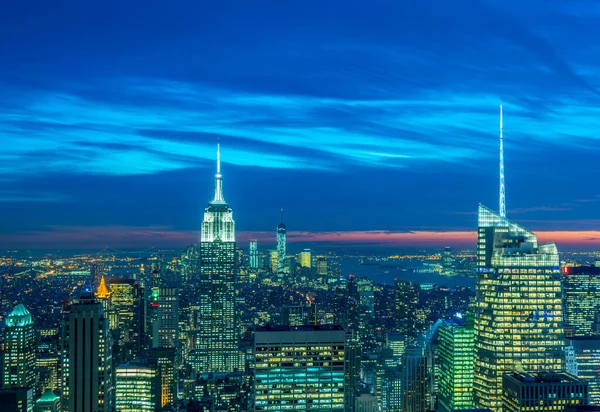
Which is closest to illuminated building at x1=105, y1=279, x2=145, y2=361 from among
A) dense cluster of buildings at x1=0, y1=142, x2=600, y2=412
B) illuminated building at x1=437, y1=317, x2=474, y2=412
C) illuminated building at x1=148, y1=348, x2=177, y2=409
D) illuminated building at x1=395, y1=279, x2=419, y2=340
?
dense cluster of buildings at x1=0, y1=142, x2=600, y2=412

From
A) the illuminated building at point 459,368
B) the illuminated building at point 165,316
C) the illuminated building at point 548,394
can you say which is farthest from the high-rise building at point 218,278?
the illuminated building at point 548,394

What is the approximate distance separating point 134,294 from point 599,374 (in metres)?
41.3

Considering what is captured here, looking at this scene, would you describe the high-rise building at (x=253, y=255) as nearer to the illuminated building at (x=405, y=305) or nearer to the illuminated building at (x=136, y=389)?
the illuminated building at (x=405, y=305)

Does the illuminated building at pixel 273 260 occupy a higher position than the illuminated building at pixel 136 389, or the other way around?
the illuminated building at pixel 273 260

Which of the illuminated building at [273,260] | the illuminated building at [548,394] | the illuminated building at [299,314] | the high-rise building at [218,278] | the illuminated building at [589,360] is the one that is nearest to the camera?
the illuminated building at [548,394]

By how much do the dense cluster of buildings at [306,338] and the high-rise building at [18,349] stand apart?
103mm

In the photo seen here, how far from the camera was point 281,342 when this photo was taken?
1422 inches

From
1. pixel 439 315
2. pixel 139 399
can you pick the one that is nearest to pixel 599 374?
pixel 439 315

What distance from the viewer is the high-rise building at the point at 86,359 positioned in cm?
3512

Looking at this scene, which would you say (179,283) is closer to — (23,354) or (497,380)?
(23,354)

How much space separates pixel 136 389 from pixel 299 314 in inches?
1037

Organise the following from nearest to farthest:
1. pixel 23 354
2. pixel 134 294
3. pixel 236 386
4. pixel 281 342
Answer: pixel 281 342 < pixel 23 354 < pixel 236 386 < pixel 134 294

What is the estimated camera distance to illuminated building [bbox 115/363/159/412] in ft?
170

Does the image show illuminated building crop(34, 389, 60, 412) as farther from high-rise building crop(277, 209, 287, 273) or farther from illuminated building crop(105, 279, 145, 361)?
high-rise building crop(277, 209, 287, 273)
